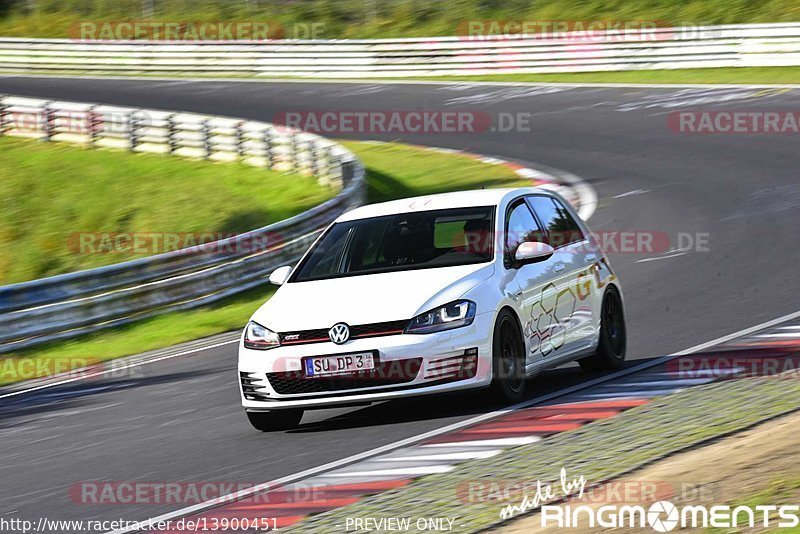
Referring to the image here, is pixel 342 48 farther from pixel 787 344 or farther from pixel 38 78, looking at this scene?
pixel 787 344

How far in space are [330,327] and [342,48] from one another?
30102 mm

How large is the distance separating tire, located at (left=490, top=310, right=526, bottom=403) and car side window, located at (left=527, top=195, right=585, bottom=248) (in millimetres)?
1225

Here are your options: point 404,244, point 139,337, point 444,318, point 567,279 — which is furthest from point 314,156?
point 444,318

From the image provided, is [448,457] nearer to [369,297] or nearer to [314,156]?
[369,297]

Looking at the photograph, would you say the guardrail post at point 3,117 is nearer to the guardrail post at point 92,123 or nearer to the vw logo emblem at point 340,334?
the guardrail post at point 92,123

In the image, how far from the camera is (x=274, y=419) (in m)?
9.16

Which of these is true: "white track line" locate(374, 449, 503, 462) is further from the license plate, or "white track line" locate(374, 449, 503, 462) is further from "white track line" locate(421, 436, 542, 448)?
the license plate

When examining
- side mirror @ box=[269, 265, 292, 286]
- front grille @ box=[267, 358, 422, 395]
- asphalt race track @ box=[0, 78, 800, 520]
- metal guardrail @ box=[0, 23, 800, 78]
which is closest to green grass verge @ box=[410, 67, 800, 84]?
metal guardrail @ box=[0, 23, 800, 78]

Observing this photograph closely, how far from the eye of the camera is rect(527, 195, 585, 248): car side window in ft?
33.3

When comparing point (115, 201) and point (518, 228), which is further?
point (115, 201)

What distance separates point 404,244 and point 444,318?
1079mm

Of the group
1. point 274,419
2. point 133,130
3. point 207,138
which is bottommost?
point 133,130

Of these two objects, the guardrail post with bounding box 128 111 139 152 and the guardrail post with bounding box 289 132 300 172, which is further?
the guardrail post with bounding box 128 111 139 152

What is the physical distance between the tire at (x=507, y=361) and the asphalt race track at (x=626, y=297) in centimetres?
21
